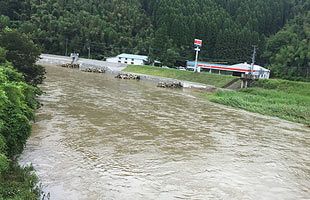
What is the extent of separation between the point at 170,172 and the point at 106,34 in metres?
78.2

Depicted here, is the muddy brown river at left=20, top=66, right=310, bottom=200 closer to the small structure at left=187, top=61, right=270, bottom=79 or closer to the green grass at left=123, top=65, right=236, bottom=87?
the green grass at left=123, top=65, right=236, bottom=87

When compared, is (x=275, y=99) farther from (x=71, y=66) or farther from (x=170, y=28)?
(x=170, y=28)

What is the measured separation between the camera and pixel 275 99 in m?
36.6

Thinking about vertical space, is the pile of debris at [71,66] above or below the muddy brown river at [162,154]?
above

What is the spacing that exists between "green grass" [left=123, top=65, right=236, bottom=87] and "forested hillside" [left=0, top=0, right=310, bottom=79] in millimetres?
10030

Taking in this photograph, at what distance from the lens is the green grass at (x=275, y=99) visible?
30.5 metres

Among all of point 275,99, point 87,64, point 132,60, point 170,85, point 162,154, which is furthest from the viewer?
point 132,60

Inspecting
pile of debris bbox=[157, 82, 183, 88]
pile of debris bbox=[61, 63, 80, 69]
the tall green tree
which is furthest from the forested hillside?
the tall green tree

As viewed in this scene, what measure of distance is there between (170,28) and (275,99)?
170 ft

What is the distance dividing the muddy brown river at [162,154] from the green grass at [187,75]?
23.5 m

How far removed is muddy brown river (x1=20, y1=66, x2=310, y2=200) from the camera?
11.7 m

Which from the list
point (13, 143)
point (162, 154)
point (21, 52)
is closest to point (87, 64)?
point (21, 52)

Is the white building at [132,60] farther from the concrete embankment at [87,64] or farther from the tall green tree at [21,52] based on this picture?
the tall green tree at [21,52]

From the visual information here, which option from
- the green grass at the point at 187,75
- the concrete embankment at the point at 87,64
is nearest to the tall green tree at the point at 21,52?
the green grass at the point at 187,75
